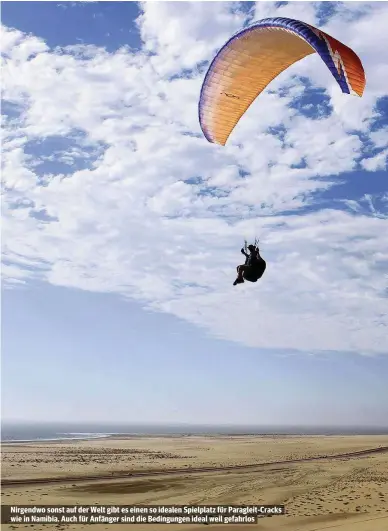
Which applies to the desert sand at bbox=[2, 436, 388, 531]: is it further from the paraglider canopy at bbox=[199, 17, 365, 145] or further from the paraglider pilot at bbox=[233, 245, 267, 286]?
the paraglider canopy at bbox=[199, 17, 365, 145]

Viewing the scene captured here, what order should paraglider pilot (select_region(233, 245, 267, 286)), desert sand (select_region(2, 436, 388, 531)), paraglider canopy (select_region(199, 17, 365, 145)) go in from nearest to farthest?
paraglider canopy (select_region(199, 17, 365, 145)) → paraglider pilot (select_region(233, 245, 267, 286)) → desert sand (select_region(2, 436, 388, 531))

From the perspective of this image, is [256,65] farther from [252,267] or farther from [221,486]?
[221,486]

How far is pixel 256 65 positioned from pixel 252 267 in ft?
21.5

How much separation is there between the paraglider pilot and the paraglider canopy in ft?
16.1

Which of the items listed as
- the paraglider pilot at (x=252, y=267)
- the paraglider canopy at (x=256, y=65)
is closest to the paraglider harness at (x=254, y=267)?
the paraglider pilot at (x=252, y=267)

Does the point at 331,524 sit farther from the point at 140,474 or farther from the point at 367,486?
the point at 140,474

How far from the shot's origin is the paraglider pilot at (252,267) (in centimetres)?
1491

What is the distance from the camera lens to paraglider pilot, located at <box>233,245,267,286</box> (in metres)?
14.9

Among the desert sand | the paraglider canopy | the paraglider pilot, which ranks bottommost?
the desert sand

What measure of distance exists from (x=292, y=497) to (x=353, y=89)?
47.6 feet

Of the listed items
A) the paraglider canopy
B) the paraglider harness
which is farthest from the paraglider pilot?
the paraglider canopy

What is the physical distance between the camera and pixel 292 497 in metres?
19.5

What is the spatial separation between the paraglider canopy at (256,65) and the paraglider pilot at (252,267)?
490 cm

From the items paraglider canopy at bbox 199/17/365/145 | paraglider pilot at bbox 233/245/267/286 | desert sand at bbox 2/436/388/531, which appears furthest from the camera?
desert sand at bbox 2/436/388/531
